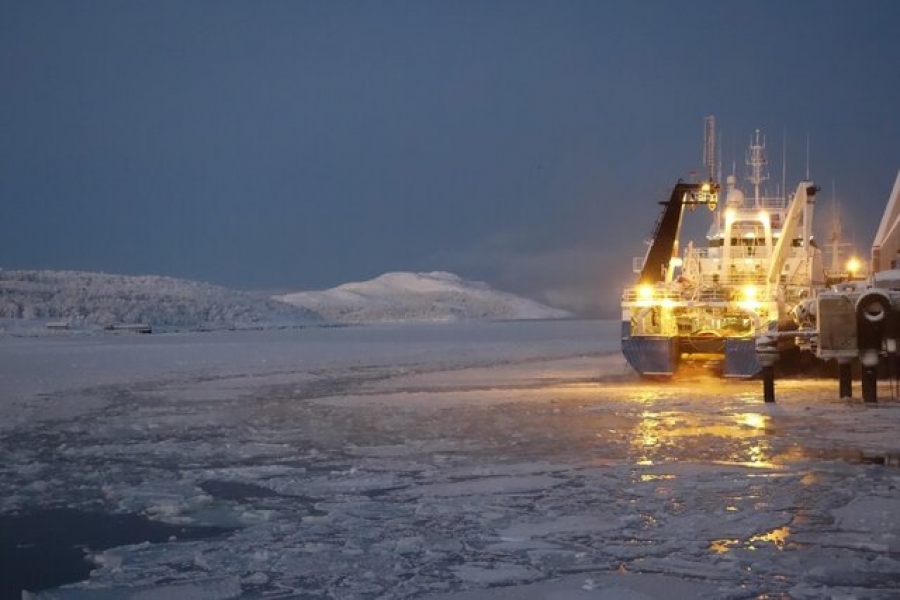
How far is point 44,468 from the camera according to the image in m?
9.79

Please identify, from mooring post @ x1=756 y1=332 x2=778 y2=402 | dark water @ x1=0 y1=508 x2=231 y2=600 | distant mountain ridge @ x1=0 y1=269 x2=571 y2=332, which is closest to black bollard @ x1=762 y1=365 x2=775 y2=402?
mooring post @ x1=756 y1=332 x2=778 y2=402

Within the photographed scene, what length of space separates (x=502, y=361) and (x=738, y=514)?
2352 centimetres

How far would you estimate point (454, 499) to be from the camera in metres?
7.83

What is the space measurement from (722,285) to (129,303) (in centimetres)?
11091

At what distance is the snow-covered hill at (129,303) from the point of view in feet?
372

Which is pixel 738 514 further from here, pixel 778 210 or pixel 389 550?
pixel 778 210

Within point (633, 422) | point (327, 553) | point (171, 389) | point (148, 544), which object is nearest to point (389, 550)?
point (327, 553)

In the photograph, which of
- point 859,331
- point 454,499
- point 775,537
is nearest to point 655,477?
point 454,499

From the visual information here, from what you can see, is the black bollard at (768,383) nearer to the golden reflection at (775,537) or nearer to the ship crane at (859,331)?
the ship crane at (859,331)

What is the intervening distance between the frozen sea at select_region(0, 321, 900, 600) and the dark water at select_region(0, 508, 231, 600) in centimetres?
3

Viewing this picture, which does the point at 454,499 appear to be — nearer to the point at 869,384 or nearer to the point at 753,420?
the point at 753,420

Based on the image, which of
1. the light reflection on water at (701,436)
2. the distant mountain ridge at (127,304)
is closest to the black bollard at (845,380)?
the light reflection on water at (701,436)

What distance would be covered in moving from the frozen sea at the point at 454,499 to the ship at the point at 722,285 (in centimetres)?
613

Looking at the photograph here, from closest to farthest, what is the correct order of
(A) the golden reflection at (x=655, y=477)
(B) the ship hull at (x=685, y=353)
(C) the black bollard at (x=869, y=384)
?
(A) the golden reflection at (x=655, y=477), (C) the black bollard at (x=869, y=384), (B) the ship hull at (x=685, y=353)
